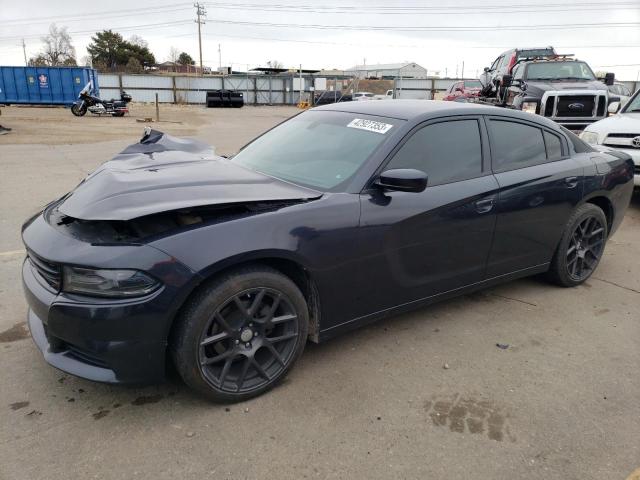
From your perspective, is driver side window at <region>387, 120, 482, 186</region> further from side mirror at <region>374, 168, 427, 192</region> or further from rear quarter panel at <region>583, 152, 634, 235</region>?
rear quarter panel at <region>583, 152, 634, 235</region>

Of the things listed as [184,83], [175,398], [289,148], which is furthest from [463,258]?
[184,83]

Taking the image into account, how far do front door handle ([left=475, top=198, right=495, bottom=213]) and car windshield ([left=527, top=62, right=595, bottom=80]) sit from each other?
10.6 meters

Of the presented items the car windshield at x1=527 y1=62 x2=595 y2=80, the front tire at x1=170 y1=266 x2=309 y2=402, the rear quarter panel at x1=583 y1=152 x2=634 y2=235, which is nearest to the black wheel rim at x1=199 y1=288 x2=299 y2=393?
the front tire at x1=170 y1=266 x2=309 y2=402

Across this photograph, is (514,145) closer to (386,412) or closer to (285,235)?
(285,235)

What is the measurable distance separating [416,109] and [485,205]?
818 millimetres

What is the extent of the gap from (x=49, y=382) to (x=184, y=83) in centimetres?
4612

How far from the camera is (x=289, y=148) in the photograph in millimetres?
3629

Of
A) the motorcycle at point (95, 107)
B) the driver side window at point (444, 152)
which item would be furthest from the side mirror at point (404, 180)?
the motorcycle at point (95, 107)

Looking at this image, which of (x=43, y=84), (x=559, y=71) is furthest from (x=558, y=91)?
(x=43, y=84)

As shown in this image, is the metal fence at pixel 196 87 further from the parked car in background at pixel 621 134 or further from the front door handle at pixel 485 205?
the front door handle at pixel 485 205

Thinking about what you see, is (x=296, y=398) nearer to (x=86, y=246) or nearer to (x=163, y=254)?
(x=163, y=254)

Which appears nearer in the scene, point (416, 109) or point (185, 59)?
point (416, 109)

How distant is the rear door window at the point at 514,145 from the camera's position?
12.1 feet

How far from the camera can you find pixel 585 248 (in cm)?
445
